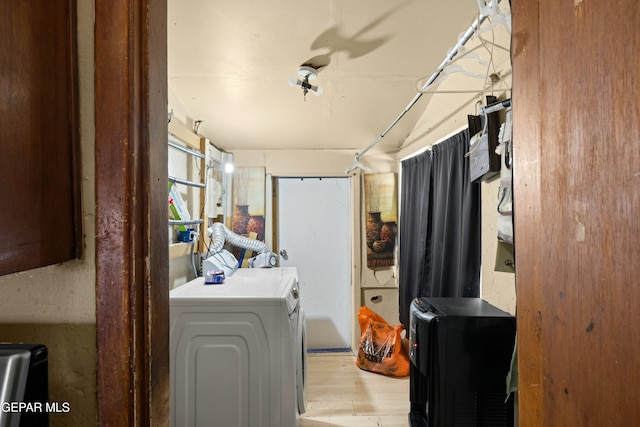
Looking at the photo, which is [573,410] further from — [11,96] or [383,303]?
[383,303]

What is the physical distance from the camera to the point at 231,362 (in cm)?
175

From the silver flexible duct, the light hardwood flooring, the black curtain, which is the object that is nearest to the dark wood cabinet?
the black curtain

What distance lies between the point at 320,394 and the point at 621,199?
8.96 feet

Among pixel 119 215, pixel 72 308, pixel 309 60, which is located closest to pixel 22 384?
pixel 72 308

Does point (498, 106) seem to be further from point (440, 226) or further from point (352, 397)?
point (352, 397)

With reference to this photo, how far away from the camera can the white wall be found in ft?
1.84

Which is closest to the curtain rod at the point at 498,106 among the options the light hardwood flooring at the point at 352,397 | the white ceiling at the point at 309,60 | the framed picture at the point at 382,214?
the white ceiling at the point at 309,60

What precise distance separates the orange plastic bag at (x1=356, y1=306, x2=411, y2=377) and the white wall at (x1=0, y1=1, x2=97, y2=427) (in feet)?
8.78

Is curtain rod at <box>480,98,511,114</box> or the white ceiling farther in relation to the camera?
the white ceiling

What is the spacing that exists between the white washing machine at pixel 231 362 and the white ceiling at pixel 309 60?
1481 millimetres

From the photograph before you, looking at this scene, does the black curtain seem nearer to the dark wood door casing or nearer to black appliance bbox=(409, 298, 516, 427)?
black appliance bbox=(409, 298, 516, 427)

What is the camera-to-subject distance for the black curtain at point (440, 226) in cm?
197

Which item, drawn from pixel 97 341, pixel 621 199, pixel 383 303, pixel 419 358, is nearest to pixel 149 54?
pixel 97 341

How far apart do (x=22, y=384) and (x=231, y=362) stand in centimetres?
147
